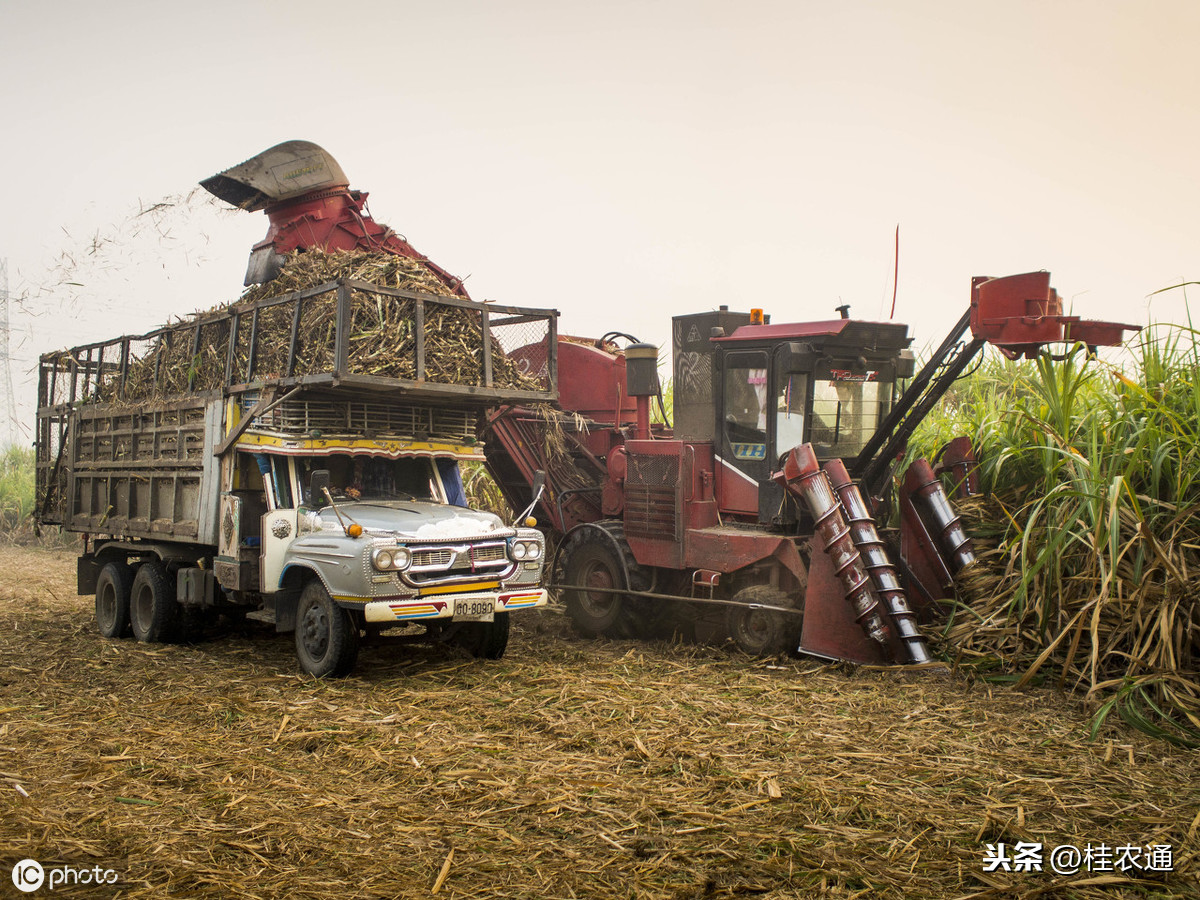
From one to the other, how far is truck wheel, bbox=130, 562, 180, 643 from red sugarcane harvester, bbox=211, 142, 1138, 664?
10.0ft

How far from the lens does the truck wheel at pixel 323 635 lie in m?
7.86

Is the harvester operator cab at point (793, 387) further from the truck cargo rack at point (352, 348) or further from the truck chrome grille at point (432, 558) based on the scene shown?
the truck chrome grille at point (432, 558)

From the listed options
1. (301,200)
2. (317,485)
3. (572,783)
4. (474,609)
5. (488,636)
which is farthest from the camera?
(301,200)

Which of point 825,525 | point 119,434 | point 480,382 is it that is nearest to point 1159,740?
point 825,525

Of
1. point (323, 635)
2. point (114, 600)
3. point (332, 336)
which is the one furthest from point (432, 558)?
point (114, 600)

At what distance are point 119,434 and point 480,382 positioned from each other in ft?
14.7

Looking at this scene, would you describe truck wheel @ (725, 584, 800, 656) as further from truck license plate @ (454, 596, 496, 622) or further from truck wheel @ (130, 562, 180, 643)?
truck wheel @ (130, 562, 180, 643)

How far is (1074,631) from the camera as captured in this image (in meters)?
7.11

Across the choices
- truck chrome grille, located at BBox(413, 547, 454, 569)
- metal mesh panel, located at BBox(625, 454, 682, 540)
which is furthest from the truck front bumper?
metal mesh panel, located at BBox(625, 454, 682, 540)

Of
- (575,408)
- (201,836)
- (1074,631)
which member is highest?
(575,408)

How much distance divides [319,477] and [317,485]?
0.07m

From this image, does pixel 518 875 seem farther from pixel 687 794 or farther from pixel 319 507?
pixel 319 507

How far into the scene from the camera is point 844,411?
9.07 metres

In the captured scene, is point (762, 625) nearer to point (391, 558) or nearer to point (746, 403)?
point (746, 403)
